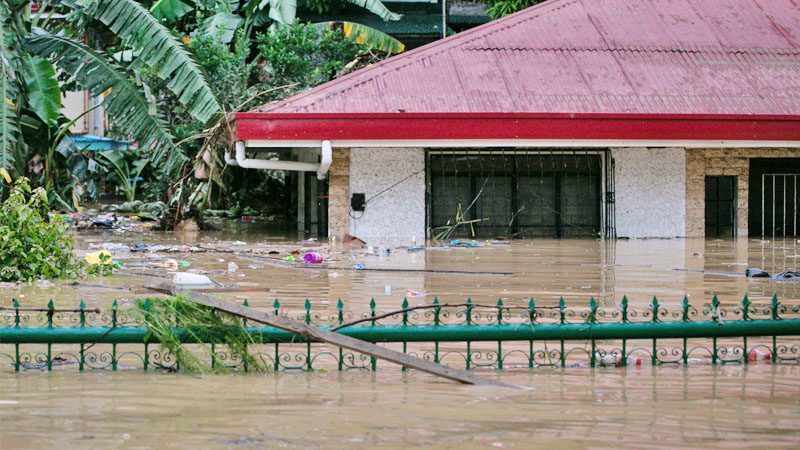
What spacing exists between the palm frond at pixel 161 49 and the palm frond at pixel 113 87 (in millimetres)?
697

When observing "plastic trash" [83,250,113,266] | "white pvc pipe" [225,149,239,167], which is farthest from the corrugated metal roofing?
"plastic trash" [83,250,113,266]

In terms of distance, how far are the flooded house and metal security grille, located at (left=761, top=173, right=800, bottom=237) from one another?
0.03 m

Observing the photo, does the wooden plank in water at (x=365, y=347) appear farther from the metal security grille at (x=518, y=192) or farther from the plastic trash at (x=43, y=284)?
the metal security grille at (x=518, y=192)

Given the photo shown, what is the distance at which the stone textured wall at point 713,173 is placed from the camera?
20.8m

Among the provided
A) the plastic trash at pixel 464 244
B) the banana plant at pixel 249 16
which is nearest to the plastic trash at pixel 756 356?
the plastic trash at pixel 464 244

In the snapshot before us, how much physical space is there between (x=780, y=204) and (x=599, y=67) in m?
4.45

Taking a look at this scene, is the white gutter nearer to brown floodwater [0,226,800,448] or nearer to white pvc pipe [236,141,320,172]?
white pvc pipe [236,141,320,172]

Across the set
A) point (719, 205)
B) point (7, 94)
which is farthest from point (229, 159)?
point (719, 205)

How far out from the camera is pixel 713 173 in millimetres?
21078

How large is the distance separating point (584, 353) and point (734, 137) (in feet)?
44.7

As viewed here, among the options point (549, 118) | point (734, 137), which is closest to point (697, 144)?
point (734, 137)

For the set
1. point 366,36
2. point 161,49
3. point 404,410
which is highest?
point 366,36

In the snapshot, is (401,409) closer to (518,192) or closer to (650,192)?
(518,192)

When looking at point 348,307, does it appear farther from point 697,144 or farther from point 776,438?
point 697,144
